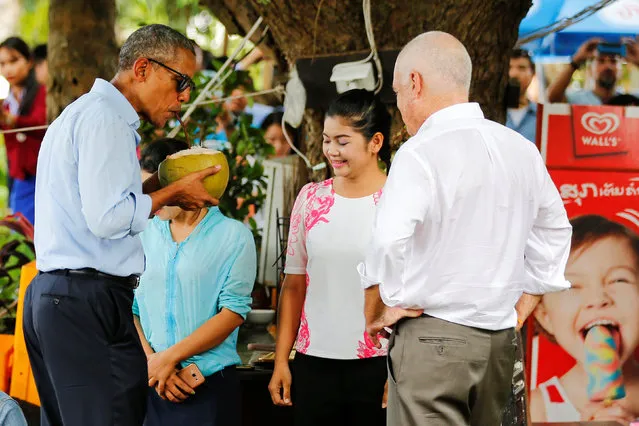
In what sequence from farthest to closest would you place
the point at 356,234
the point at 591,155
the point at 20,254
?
1. the point at 20,254
2. the point at 591,155
3. the point at 356,234

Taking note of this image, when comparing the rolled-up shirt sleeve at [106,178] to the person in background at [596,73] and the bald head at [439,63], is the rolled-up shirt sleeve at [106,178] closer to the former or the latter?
the bald head at [439,63]

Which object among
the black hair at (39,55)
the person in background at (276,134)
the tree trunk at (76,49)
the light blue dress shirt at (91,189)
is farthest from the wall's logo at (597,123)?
the black hair at (39,55)

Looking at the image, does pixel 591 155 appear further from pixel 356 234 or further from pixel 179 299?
pixel 179 299

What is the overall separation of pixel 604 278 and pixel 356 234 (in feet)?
6.10

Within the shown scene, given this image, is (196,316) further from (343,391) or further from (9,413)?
(9,413)

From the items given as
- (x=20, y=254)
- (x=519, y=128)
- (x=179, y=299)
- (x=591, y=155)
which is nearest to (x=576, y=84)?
(x=519, y=128)

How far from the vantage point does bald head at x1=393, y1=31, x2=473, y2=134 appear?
284cm

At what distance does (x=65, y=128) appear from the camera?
2.88 meters

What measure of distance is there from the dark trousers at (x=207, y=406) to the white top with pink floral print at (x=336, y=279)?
0.35 m

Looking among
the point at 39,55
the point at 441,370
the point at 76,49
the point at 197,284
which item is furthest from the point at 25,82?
the point at 441,370

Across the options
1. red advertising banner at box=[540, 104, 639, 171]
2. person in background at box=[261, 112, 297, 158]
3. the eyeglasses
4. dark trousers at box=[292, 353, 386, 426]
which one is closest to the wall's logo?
red advertising banner at box=[540, 104, 639, 171]

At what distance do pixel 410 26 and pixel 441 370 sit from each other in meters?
2.18

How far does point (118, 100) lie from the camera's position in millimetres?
2992

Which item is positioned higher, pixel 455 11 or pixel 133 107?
pixel 455 11
